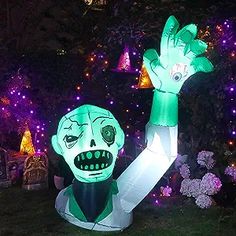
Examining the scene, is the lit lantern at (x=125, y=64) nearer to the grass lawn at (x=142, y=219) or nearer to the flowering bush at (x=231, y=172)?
the grass lawn at (x=142, y=219)

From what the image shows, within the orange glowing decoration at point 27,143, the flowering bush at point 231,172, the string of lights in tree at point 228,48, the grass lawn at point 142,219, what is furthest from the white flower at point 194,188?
the orange glowing decoration at point 27,143

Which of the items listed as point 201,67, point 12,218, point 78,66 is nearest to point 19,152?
point 78,66

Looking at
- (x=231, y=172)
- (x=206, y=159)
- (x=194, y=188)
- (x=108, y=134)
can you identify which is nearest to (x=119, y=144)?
(x=108, y=134)

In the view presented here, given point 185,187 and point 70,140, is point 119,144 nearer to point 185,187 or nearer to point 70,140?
point 70,140

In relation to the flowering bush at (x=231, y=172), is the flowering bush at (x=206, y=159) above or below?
above

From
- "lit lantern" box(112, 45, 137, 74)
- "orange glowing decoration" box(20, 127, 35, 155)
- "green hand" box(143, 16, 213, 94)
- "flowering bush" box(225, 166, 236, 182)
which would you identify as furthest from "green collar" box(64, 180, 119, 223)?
"orange glowing decoration" box(20, 127, 35, 155)

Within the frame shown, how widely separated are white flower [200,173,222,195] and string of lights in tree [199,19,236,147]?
88cm

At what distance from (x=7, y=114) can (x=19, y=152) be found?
1.08 meters

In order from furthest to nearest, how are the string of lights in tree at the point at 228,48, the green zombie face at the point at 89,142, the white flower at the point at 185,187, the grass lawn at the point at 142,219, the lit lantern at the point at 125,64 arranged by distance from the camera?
the lit lantern at the point at 125,64, the string of lights in tree at the point at 228,48, the white flower at the point at 185,187, the grass lawn at the point at 142,219, the green zombie face at the point at 89,142

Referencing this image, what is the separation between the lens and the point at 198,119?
25.9 ft

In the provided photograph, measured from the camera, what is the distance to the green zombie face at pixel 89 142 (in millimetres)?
5918

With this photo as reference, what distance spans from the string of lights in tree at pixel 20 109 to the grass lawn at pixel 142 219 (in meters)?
1.98

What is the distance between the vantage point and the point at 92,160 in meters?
5.91

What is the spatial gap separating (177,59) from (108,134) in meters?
1.18
